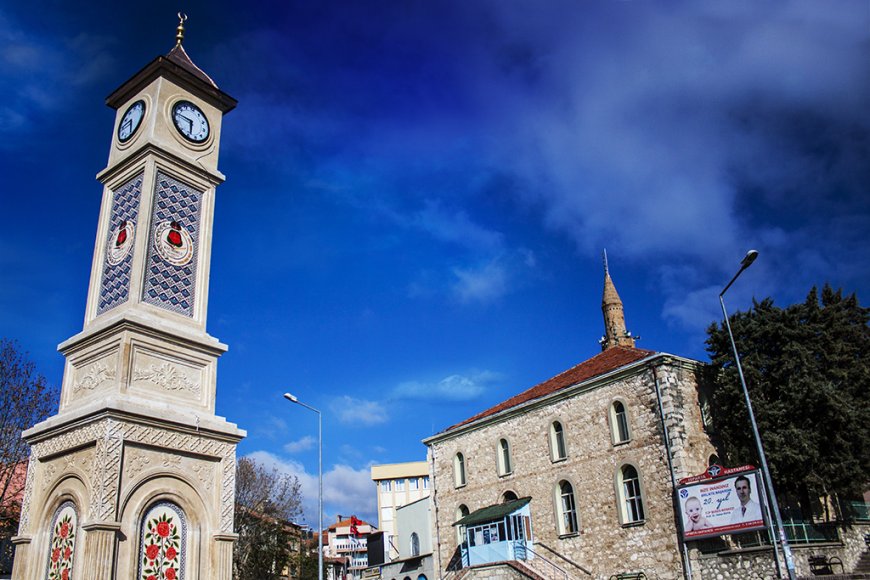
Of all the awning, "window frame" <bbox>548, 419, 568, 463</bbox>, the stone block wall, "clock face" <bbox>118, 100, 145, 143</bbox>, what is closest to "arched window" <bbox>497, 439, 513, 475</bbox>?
the stone block wall

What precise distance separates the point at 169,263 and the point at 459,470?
2101 cm

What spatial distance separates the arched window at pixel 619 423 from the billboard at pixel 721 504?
117 inches

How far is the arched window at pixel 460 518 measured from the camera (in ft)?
90.7

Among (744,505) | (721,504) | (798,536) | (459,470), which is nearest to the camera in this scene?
(744,505)

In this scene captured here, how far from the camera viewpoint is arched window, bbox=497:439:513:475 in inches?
1062

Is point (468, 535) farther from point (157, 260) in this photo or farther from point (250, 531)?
point (157, 260)

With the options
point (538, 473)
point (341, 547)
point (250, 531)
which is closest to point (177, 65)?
point (538, 473)

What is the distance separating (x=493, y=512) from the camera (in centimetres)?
2595

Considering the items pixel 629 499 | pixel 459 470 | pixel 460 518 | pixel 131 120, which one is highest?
pixel 131 120

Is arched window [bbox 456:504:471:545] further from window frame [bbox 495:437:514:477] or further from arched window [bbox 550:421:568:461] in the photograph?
arched window [bbox 550:421:568:461]

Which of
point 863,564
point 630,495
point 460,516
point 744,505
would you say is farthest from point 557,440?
point 863,564

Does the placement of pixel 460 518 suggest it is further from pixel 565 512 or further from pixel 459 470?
pixel 565 512

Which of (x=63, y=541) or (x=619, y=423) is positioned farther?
(x=619, y=423)

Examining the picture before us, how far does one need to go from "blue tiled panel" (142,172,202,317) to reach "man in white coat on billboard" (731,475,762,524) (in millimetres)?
15612
